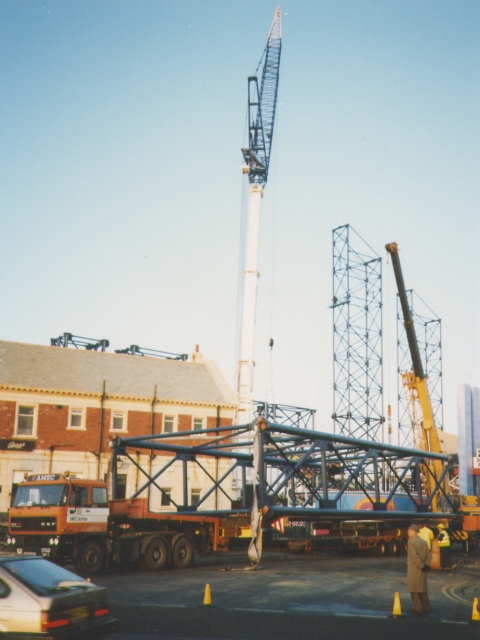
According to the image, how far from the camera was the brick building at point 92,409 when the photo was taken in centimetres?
4100

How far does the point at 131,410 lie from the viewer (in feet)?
146

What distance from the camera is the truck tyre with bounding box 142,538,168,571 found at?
893 inches

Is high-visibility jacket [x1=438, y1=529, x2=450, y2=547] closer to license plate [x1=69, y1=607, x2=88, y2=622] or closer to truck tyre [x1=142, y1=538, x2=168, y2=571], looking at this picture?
truck tyre [x1=142, y1=538, x2=168, y2=571]

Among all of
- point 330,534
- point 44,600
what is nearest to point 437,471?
point 330,534

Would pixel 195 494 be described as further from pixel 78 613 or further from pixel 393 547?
pixel 78 613

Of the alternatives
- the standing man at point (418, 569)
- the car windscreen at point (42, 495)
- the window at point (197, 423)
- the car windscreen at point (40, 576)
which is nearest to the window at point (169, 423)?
the window at point (197, 423)

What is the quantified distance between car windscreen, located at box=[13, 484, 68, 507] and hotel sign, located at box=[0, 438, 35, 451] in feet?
62.2

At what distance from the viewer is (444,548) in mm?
26234

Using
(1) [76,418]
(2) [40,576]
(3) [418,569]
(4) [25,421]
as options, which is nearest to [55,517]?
(3) [418,569]

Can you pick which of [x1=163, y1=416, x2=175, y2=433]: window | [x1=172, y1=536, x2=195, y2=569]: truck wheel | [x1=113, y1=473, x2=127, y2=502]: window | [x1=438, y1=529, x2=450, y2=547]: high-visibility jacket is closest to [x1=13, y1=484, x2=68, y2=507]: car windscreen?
[x1=172, y1=536, x2=195, y2=569]: truck wheel

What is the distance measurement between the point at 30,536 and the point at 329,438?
32.8 feet

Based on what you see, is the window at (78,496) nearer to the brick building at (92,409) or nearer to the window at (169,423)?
the brick building at (92,409)

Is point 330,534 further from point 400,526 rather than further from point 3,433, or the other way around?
point 3,433

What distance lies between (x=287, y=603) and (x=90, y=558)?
905 cm
